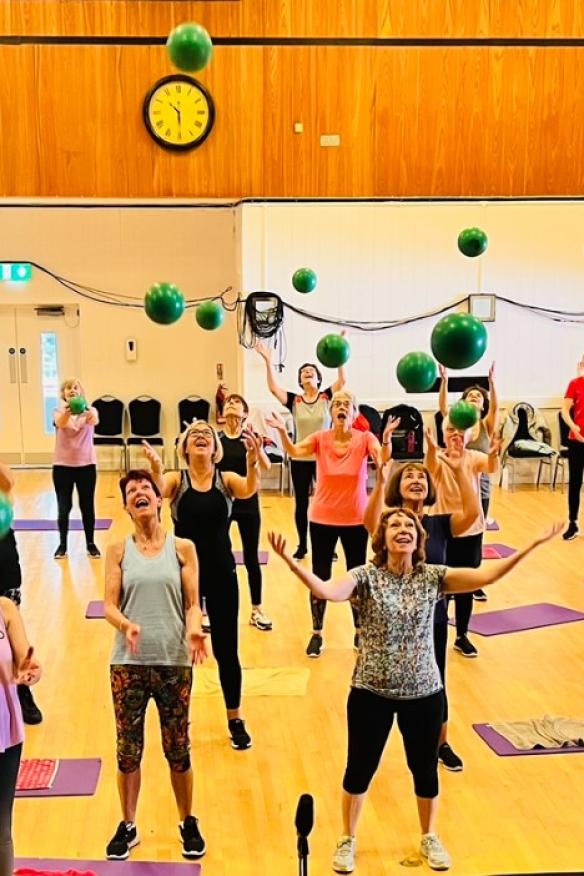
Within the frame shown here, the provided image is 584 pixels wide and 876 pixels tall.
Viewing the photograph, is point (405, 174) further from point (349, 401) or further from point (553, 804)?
Answer: point (553, 804)

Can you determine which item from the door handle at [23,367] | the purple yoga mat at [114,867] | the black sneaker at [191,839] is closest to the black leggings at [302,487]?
the black sneaker at [191,839]

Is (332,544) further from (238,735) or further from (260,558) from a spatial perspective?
(260,558)

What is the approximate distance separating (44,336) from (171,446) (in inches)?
80.2

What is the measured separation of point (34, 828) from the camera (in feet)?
11.2

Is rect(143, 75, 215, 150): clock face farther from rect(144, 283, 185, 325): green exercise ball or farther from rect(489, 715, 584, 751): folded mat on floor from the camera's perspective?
rect(489, 715, 584, 751): folded mat on floor

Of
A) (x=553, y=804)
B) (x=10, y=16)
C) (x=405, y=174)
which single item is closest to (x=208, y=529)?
(x=553, y=804)

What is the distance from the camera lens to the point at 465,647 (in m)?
5.09

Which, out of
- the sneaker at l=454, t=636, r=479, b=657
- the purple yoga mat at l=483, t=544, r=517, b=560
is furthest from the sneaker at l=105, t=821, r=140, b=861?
the purple yoga mat at l=483, t=544, r=517, b=560

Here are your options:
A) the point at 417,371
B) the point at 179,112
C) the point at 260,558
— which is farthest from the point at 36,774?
the point at 179,112

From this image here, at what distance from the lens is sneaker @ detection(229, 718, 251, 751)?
13.3ft

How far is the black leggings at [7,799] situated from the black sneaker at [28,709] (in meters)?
1.64

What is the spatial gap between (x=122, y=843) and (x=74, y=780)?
60 cm

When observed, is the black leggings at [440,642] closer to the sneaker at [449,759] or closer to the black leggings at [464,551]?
the sneaker at [449,759]

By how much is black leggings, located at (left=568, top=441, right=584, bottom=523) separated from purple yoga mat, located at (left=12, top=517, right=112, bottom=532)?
13.2 feet
